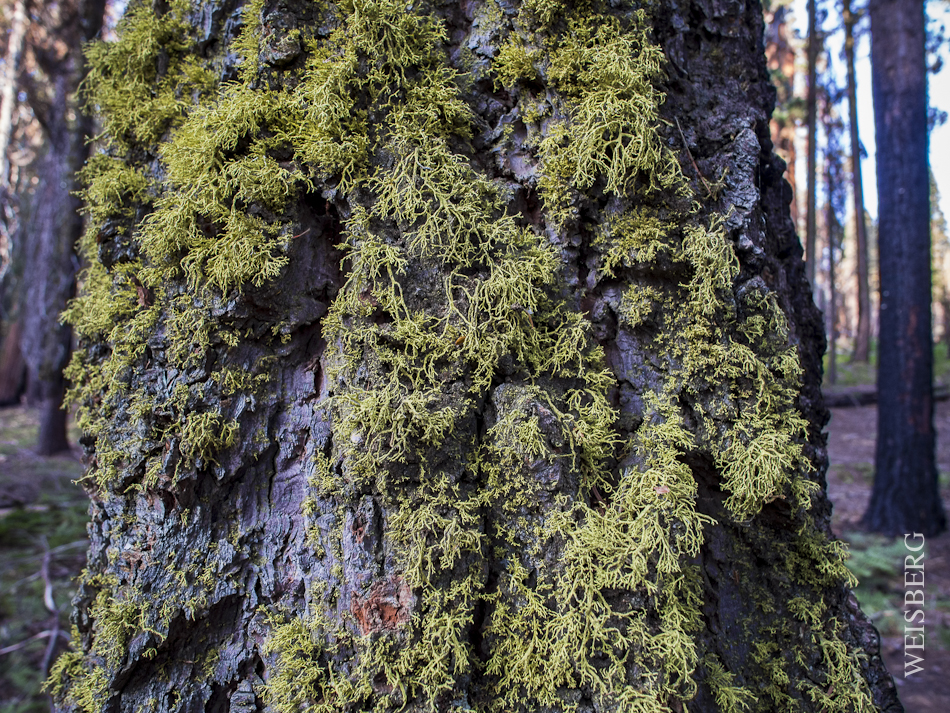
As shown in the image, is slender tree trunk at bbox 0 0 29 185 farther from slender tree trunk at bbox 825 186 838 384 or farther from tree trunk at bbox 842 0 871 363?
slender tree trunk at bbox 825 186 838 384

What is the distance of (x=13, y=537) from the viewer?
4.87m

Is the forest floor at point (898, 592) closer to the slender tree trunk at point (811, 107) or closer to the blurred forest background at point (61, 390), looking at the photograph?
the blurred forest background at point (61, 390)

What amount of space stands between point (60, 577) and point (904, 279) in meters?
9.60

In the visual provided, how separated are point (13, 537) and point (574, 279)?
612 cm

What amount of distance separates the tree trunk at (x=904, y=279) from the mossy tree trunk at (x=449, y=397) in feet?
19.7

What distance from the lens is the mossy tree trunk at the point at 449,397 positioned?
1482mm

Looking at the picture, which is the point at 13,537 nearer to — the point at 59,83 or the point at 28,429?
the point at 59,83

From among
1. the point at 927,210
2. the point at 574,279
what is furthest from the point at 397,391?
the point at 927,210

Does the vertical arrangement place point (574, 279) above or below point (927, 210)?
below

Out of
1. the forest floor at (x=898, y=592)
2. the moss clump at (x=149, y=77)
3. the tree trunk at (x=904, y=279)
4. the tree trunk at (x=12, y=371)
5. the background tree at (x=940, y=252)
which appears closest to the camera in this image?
the moss clump at (x=149, y=77)

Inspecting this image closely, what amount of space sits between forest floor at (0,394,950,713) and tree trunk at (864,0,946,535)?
58 cm

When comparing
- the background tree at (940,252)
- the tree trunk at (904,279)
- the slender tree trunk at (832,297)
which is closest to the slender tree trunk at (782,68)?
the slender tree trunk at (832,297)

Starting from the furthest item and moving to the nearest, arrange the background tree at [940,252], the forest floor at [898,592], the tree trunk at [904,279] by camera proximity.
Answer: the background tree at [940,252]
the tree trunk at [904,279]
the forest floor at [898,592]

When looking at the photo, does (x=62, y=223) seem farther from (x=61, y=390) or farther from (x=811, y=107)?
(x=811, y=107)
